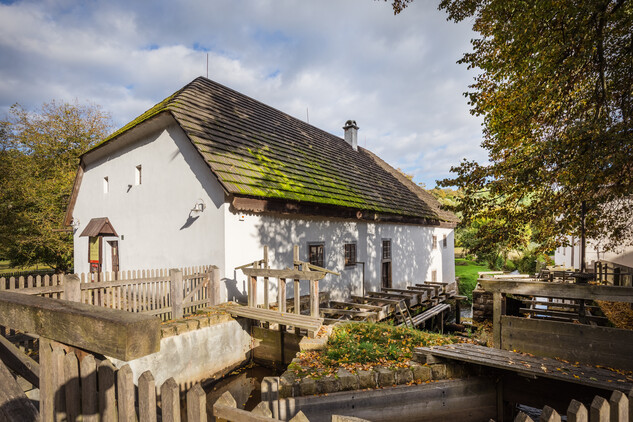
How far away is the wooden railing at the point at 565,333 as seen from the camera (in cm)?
466

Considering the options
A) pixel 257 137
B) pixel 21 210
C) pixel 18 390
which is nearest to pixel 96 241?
pixel 257 137

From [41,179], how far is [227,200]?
63.1ft

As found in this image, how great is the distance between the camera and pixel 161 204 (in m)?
10.5

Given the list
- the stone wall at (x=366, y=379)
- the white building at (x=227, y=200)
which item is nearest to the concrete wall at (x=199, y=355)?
the white building at (x=227, y=200)

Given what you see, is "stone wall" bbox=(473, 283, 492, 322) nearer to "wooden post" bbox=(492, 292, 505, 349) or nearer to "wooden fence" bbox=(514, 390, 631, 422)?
"wooden post" bbox=(492, 292, 505, 349)

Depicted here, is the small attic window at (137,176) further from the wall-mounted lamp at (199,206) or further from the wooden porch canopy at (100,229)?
the wall-mounted lamp at (199,206)

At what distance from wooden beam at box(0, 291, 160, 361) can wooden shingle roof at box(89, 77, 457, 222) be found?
6.57 metres

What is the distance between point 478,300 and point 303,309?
7.10 m

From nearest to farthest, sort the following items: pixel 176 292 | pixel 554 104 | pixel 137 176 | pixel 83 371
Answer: pixel 83 371 < pixel 176 292 < pixel 554 104 < pixel 137 176

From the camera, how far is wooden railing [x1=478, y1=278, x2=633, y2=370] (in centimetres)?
466

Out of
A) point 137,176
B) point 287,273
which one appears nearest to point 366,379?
point 287,273

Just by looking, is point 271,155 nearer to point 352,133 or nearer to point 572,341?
point 572,341

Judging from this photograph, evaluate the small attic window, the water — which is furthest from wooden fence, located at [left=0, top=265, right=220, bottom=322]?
the small attic window

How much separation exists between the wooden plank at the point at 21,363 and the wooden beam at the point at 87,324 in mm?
441
